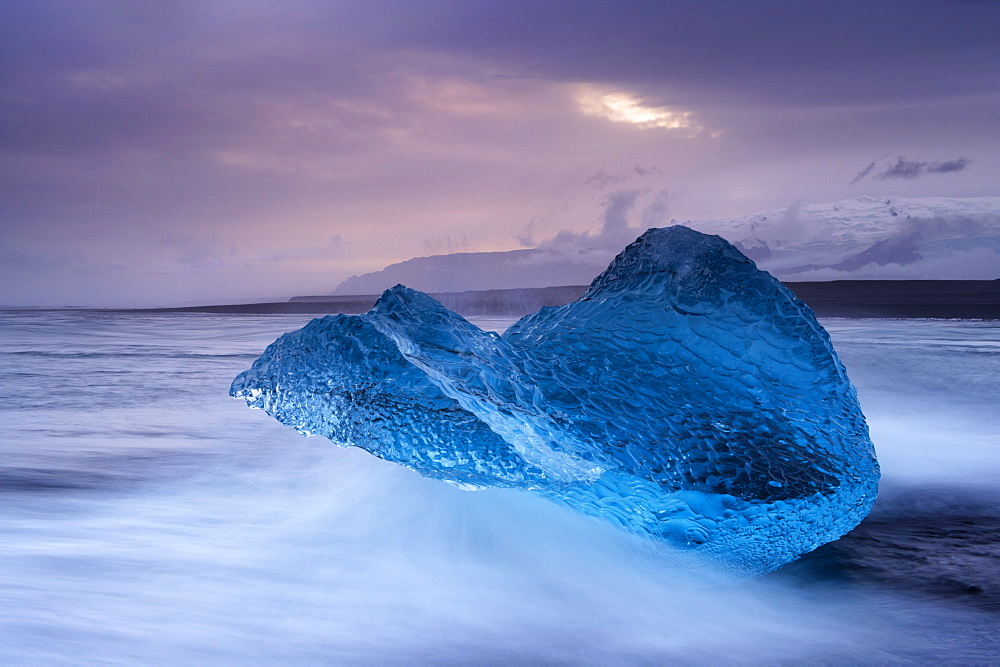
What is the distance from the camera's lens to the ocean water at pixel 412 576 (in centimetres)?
241

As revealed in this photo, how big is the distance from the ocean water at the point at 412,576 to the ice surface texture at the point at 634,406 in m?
0.25

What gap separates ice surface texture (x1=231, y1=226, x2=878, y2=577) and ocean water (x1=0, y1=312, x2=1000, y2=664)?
0.83 ft

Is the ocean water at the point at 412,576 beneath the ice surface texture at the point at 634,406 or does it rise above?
beneath

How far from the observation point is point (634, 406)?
8.82 ft

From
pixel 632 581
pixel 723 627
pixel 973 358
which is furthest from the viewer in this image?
pixel 973 358

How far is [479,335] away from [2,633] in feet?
6.03

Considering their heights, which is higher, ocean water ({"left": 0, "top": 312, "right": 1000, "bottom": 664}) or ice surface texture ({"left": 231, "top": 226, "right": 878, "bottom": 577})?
ice surface texture ({"left": 231, "top": 226, "right": 878, "bottom": 577})

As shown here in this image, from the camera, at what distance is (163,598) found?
2.71m

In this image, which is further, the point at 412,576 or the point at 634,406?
the point at 412,576

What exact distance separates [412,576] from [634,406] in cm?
109

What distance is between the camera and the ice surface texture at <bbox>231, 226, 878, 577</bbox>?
7.88ft

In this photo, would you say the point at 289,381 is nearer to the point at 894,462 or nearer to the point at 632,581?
the point at 632,581

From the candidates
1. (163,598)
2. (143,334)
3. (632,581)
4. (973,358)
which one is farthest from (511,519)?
(143,334)

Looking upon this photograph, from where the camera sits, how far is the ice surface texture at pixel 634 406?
7.88ft
